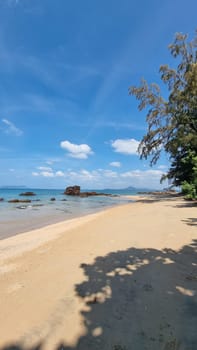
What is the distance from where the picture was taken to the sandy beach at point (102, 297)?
2262 mm

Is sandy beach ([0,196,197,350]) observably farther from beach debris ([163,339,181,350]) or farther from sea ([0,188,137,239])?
sea ([0,188,137,239])

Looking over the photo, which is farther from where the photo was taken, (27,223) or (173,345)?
(27,223)

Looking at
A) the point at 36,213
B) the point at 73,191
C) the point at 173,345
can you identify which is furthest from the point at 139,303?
the point at 73,191

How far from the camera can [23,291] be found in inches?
131

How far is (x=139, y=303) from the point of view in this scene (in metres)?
2.85

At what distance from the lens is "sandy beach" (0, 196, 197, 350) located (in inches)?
89.0

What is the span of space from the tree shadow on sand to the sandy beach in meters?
0.01

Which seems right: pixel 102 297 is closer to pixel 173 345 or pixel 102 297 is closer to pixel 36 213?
pixel 173 345


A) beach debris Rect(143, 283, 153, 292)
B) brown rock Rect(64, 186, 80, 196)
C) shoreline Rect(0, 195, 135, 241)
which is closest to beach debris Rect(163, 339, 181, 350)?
beach debris Rect(143, 283, 153, 292)

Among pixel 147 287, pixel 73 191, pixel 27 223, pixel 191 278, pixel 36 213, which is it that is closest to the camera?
pixel 147 287

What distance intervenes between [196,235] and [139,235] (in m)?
1.57

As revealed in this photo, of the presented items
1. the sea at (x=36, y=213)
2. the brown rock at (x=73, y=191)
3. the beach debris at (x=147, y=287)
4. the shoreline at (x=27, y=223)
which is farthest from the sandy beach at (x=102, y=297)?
the brown rock at (x=73, y=191)

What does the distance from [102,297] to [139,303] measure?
0.53 m

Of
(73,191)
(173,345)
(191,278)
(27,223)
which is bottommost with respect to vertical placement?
(27,223)
